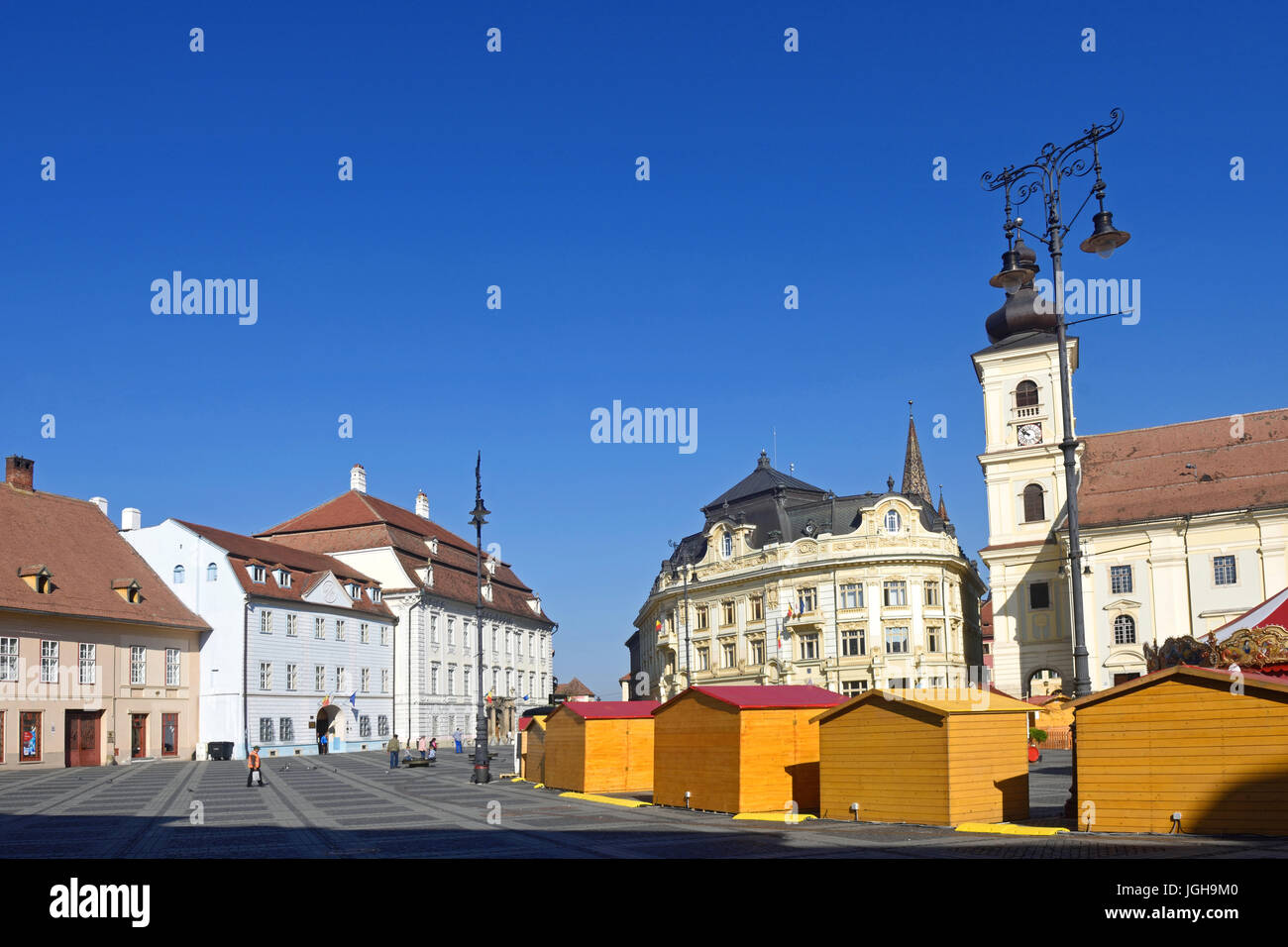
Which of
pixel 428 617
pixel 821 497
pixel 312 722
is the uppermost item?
pixel 821 497

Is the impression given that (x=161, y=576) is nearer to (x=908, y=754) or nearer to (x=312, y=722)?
(x=312, y=722)

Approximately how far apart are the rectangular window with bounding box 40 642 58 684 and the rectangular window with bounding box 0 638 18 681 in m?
1.30

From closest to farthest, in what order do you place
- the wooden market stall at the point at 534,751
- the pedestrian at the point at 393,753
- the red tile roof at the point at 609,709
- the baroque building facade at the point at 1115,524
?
the red tile roof at the point at 609,709, the wooden market stall at the point at 534,751, the pedestrian at the point at 393,753, the baroque building facade at the point at 1115,524

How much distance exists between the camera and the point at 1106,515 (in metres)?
58.5

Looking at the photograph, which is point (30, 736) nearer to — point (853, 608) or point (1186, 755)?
point (853, 608)

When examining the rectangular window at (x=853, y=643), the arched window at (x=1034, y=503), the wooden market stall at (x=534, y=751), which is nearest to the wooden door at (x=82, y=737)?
the wooden market stall at (x=534, y=751)

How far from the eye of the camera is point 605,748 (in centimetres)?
3033

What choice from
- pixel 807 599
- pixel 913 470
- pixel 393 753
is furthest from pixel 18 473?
pixel 913 470

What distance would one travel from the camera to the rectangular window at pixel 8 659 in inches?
1743

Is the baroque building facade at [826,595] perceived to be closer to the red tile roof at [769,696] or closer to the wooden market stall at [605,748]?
the wooden market stall at [605,748]

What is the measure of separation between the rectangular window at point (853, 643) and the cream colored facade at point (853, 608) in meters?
0.05

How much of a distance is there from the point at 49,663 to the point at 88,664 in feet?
7.24
